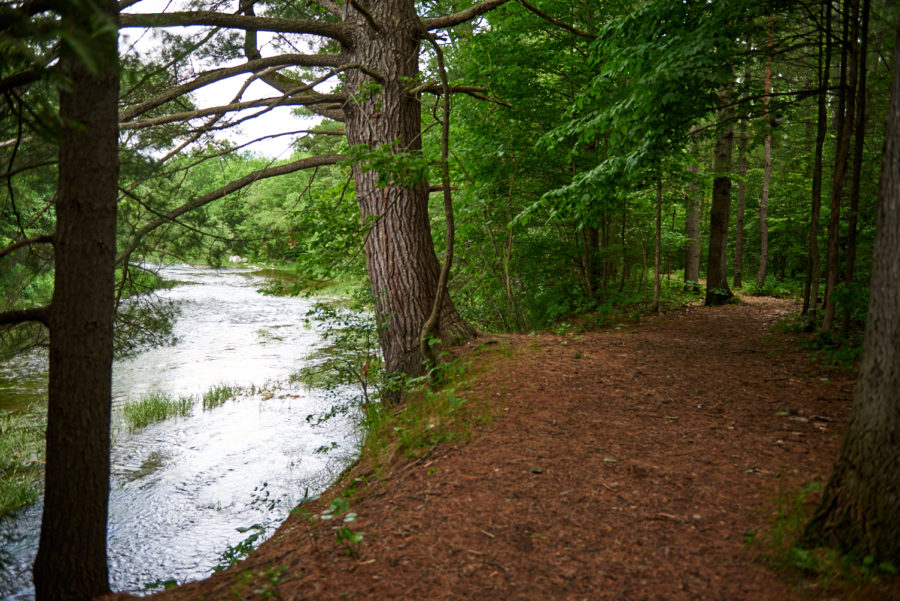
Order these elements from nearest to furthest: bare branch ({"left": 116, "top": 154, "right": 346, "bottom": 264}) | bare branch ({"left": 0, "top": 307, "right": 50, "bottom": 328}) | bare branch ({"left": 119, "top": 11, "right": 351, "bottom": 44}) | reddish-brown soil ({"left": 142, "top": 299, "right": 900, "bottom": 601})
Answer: reddish-brown soil ({"left": 142, "top": 299, "right": 900, "bottom": 601}) → bare branch ({"left": 0, "top": 307, "right": 50, "bottom": 328}) → bare branch ({"left": 119, "top": 11, "right": 351, "bottom": 44}) → bare branch ({"left": 116, "top": 154, "right": 346, "bottom": 264})

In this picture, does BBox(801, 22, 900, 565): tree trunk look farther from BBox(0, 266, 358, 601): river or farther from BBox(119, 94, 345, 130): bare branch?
BBox(0, 266, 358, 601): river

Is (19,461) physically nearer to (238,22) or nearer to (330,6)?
(238,22)

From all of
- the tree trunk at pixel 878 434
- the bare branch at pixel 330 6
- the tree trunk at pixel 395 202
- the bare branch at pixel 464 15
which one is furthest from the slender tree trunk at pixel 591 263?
the tree trunk at pixel 878 434

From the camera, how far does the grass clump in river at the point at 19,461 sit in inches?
250

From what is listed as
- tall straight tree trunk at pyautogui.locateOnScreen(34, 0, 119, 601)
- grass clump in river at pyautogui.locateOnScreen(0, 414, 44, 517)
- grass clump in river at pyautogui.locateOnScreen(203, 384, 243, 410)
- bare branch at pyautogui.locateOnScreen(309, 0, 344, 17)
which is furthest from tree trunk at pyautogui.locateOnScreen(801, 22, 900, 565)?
grass clump in river at pyautogui.locateOnScreen(203, 384, 243, 410)

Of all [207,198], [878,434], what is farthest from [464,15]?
[878,434]

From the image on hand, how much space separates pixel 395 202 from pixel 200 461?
4.49 m

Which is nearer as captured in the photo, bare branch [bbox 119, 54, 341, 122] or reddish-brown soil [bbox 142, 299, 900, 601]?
reddish-brown soil [bbox 142, 299, 900, 601]

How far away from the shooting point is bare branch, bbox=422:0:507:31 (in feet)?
20.1

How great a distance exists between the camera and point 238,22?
5.39m

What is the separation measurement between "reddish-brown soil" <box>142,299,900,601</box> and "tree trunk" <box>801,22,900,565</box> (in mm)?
247

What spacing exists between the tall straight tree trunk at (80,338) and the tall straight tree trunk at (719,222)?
34.4 feet

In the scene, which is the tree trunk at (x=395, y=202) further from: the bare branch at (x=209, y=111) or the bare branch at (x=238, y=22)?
the bare branch at (x=209, y=111)

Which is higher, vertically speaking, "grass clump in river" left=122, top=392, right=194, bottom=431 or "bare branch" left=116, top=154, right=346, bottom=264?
"bare branch" left=116, top=154, right=346, bottom=264
